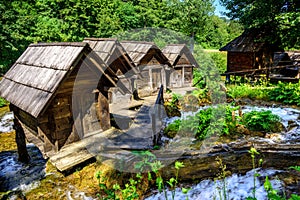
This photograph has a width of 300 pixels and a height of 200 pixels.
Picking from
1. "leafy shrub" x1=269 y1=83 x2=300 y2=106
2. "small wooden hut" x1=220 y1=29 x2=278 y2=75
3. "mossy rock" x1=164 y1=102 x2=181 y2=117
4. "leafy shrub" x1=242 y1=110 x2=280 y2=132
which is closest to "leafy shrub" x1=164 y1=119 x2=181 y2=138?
"mossy rock" x1=164 y1=102 x2=181 y2=117

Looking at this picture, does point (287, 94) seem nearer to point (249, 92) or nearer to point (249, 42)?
point (249, 92)

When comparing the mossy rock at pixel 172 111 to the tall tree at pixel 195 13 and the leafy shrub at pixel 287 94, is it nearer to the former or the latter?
the leafy shrub at pixel 287 94

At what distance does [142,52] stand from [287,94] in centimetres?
995

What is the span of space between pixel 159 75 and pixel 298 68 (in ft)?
36.5

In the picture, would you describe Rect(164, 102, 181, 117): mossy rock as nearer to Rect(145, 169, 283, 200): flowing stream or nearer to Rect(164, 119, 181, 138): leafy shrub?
Rect(164, 119, 181, 138): leafy shrub

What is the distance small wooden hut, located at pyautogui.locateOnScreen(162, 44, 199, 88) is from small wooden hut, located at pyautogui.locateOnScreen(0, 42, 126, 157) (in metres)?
10.9

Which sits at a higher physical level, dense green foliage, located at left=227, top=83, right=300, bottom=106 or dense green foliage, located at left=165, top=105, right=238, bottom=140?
dense green foliage, located at left=227, top=83, right=300, bottom=106

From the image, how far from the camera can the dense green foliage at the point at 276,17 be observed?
16.6 metres

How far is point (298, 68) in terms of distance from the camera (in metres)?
19.0

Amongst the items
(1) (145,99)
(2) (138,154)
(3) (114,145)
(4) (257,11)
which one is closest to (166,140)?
(3) (114,145)

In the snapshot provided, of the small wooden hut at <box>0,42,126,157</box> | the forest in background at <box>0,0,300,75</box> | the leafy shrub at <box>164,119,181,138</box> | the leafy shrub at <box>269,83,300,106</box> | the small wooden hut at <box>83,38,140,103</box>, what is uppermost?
the forest in background at <box>0,0,300,75</box>

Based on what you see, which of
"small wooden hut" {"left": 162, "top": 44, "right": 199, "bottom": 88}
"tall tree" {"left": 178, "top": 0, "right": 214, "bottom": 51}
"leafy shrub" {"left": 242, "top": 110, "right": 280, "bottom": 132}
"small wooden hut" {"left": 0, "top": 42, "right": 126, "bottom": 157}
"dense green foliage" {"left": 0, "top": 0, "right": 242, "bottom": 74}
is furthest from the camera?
"tall tree" {"left": 178, "top": 0, "right": 214, "bottom": 51}

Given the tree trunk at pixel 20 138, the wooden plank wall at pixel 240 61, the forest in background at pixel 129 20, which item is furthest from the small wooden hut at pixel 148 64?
the tree trunk at pixel 20 138

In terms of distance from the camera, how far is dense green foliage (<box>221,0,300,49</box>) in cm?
Answer: 1664
